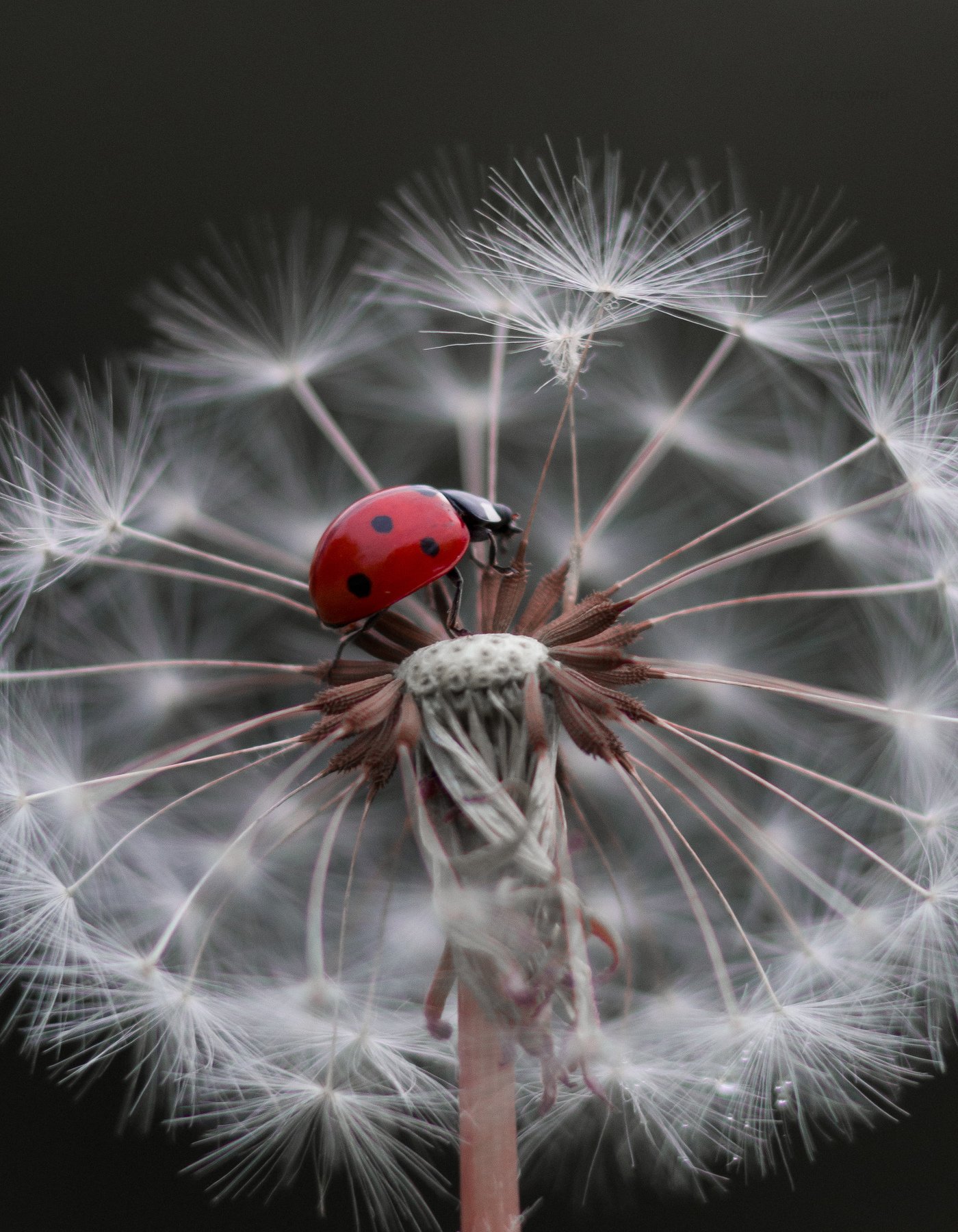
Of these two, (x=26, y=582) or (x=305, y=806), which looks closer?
(x=305, y=806)

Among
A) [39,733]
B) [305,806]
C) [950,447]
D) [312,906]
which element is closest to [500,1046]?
[312,906]

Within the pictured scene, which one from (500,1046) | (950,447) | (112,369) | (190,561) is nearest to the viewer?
(500,1046)

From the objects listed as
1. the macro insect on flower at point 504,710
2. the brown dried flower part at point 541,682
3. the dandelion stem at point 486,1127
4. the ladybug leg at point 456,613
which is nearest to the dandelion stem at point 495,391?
the macro insect on flower at point 504,710

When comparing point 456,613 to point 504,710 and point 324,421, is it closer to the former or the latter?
point 504,710

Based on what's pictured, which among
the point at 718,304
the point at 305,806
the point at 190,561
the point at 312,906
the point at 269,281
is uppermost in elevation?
the point at 269,281

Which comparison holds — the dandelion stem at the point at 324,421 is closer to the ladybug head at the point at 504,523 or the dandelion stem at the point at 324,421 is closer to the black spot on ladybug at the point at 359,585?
the ladybug head at the point at 504,523

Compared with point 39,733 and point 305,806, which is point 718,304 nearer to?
point 305,806

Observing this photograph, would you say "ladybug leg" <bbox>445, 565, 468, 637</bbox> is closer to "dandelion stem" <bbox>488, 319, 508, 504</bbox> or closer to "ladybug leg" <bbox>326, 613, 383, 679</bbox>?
"ladybug leg" <bbox>326, 613, 383, 679</bbox>
